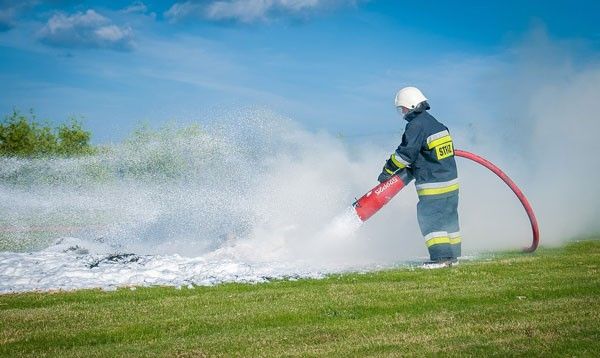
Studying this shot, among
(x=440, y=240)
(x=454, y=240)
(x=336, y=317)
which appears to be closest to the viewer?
(x=336, y=317)

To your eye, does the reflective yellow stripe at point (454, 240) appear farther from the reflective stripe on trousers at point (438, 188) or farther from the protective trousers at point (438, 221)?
the reflective stripe on trousers at point (438, 188)

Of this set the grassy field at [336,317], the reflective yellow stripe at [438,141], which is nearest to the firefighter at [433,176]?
the reflective yellow stripe at [438,141]

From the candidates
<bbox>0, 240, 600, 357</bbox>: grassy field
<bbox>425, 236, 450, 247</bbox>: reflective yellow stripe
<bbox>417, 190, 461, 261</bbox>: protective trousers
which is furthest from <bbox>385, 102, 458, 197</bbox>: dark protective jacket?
<bbox>0, 240, 600, 357</bbox>: grassy field

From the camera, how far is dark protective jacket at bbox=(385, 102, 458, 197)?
11984 mm

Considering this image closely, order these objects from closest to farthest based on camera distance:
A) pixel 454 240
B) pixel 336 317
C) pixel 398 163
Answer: pixel 336 317
pixel 398 163
pixel 454 240

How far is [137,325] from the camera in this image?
7.50m

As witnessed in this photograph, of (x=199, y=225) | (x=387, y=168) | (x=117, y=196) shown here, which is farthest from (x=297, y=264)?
(x=117, y=196)

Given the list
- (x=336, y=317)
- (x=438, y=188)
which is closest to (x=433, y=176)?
(x=438, y=188)

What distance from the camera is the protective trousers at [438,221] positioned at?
11852 mm

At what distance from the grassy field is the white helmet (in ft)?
10.5

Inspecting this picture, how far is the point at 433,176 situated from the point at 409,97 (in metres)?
1.47

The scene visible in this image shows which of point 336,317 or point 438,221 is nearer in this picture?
point 336,317

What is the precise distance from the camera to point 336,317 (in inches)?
297

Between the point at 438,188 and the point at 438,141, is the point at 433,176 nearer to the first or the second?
the point at 438,188
